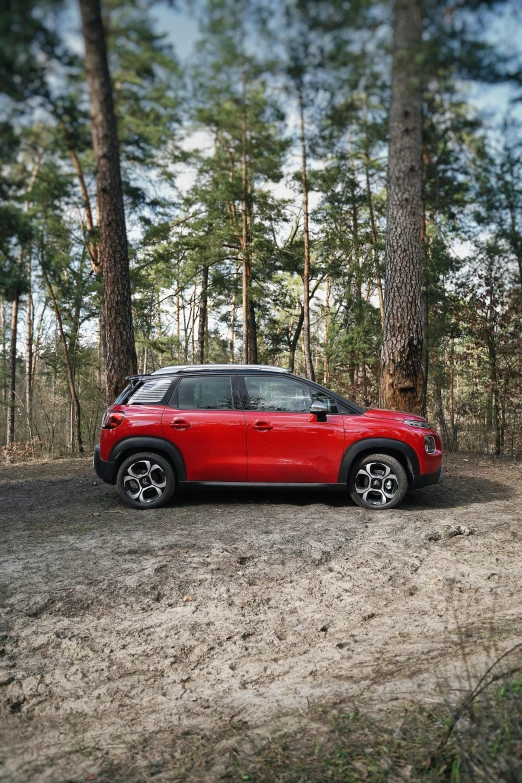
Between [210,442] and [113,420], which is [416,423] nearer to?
[210,442]

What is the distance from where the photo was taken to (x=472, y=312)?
14.0 m

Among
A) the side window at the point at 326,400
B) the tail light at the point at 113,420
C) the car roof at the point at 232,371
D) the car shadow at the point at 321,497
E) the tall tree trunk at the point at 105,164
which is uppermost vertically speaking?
the tall tree trunk at the point at 105,164

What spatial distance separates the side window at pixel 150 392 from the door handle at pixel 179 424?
1.24 feet

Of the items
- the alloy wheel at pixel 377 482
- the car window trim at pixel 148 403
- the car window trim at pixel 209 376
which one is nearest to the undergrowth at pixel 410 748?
the alloy wheel at pixel 377 482

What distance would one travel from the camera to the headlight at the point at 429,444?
6.87 meters

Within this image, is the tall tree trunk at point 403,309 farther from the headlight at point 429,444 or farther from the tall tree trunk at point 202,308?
the tall tree trunk at point 202,308

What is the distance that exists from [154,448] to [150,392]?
78cm

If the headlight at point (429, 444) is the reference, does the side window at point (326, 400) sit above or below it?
above

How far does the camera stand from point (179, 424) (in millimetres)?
6949

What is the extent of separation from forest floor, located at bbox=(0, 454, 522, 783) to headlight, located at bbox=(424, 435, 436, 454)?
79cm

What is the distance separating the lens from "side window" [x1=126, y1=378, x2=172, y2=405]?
23.4 feet

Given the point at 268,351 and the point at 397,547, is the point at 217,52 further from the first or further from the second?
the point at 268,351

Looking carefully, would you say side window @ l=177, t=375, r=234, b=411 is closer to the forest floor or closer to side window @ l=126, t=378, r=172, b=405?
side window @ l=126, t=378, r=172, b=405

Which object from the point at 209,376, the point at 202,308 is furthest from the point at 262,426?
the point at 202,308
